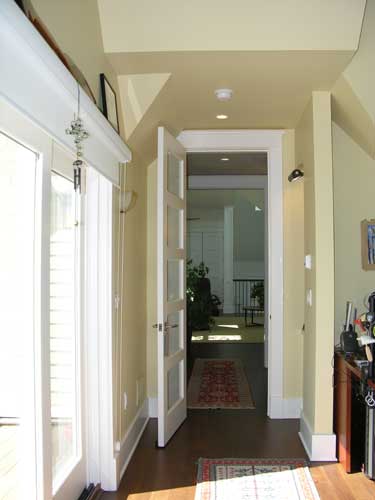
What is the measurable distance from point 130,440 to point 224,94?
258 cm

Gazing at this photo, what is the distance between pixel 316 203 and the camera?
3.61m

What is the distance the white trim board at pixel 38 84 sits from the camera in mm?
1509

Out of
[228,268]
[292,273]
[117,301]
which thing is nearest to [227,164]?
[292,273]

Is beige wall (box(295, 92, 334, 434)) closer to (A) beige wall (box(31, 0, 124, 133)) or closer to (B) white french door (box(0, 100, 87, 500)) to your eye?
(A) beige wall (box(31, 0, 124, 133))

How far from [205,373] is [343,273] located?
8.84 ft

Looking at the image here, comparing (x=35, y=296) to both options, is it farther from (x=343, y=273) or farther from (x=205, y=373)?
(x=205, y=373)

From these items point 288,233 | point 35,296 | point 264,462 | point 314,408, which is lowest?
point 264,462

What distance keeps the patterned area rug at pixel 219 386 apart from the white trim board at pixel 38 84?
3.22 metres

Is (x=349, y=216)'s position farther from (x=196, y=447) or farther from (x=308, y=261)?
(x=196, y=447)

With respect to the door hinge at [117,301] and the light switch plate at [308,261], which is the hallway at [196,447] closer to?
the door hinge at [117,301]

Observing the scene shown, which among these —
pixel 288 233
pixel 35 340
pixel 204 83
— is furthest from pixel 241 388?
pixel 35 340

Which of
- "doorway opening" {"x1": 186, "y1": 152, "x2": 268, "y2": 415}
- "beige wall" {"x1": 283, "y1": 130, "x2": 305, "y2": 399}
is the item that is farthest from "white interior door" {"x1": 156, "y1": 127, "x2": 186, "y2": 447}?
"beige wall" {"x1": 283, "y1": 130, "x2": 305, "y2": 399}

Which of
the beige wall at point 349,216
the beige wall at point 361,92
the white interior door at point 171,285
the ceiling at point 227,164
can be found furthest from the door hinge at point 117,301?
the ceiling at point 227,164

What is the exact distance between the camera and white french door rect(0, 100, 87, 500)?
6.34 ft
